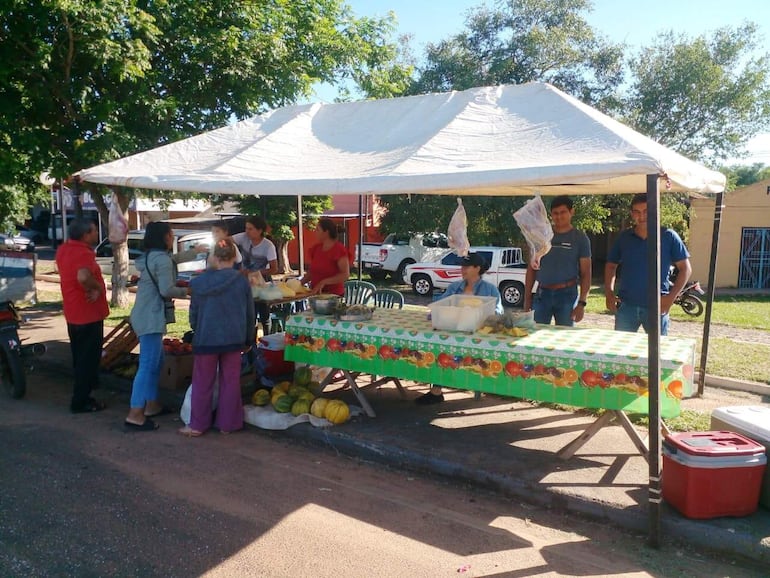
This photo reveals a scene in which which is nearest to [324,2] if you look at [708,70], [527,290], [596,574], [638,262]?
[527,290]

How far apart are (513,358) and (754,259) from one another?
64.5 feet

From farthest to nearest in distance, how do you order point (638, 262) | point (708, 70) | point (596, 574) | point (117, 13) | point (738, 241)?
point (738, 241), point (708, 70), point (117, 13), point (638, 262), point (596, 574)

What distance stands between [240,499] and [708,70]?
19.9 meters

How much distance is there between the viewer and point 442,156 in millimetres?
4758

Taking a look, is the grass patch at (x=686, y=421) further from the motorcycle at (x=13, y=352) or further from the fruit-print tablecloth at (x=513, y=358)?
the motorcycle at (x=13, y=352)

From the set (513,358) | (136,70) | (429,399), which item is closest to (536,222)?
(513,358)

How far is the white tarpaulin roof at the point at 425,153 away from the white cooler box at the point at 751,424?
1700mm

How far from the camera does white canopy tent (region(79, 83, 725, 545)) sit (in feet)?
12.5

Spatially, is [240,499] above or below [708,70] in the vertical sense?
below

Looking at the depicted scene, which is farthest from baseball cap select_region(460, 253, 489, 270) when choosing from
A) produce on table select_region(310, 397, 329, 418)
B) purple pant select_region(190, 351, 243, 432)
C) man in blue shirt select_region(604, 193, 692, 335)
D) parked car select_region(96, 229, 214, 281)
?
parked car select_region(96, 229, 214, 281)

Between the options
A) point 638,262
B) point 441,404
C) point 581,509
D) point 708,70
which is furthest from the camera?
point 708,70

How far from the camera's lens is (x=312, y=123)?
6.62 meters

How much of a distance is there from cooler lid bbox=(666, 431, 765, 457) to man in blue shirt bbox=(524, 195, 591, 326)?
223 centimetres

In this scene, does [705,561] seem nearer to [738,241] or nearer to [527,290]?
[527,290]
